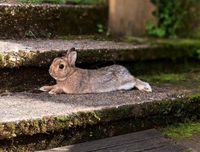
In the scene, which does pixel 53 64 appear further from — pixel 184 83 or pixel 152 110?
pixel 184 83

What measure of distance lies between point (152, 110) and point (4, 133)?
1132mm

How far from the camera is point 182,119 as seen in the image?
338cm

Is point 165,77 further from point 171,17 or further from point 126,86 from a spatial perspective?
point 171,17

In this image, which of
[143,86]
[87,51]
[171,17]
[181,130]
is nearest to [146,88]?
[143,86]

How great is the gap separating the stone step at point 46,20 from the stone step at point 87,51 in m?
0.10

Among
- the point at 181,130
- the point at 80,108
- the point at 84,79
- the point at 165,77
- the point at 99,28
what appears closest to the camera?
the point at 80,108

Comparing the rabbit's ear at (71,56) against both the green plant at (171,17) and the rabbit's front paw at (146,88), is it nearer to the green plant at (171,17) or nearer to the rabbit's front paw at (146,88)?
the rabbit's front paw at (146,88)

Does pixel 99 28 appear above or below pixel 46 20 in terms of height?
below

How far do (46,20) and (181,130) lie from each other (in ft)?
4.71

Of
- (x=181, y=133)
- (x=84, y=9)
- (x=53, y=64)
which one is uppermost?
(x=84, y=9)

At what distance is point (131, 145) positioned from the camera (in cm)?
290

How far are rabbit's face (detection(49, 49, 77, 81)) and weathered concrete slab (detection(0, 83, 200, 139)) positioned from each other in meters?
0.16

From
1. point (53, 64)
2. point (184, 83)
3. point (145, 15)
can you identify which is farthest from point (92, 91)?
point (145, 15)

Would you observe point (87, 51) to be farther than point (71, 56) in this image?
Yes
